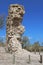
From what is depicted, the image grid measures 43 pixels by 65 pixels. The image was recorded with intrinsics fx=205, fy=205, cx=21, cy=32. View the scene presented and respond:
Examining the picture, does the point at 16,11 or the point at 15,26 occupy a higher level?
the point at 16,11

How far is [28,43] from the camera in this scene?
6100cm

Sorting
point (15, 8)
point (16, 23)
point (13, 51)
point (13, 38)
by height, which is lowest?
point (13, 51)

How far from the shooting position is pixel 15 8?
29.9m

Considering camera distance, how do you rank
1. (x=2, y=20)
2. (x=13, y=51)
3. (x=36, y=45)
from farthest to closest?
1. (x=36, y=45)
2. (x=2, y=20)
3. (x=13, y=51)

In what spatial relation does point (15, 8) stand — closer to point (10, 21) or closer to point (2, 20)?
point (10, 21)

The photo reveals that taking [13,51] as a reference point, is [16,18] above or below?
above

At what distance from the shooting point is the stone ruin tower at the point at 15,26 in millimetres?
29734

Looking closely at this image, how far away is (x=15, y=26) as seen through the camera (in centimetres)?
3031

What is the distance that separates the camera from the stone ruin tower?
2973 centimetres

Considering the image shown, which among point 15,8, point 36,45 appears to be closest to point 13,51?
point 15,8

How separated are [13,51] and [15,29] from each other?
3366mm

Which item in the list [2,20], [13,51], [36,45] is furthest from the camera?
[36,45]

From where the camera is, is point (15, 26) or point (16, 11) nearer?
point (16, 11)

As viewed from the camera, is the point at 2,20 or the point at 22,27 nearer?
the point at 22,27
